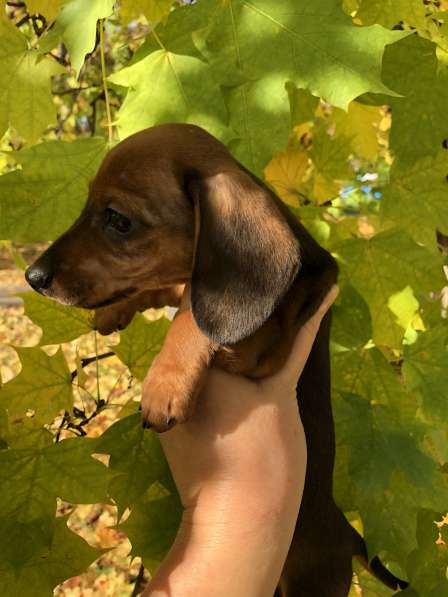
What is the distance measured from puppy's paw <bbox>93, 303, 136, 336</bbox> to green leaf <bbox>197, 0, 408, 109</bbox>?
1.98 feet

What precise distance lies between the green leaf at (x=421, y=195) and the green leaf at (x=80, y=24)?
0.79 meters

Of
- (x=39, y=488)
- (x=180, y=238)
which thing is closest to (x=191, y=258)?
(x=180, y=238)

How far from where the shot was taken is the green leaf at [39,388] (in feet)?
5.17

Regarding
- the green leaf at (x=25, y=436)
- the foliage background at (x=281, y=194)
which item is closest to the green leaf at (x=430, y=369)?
the foliage background at (x=281, y=194)

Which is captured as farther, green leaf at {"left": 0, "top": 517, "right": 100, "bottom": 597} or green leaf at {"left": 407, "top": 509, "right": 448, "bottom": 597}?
green leaf at {"left": 407, "top": 509, "right": 448, "bottom": 597}

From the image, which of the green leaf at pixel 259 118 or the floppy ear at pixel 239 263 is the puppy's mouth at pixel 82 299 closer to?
the floppy ear at pixel 239 263

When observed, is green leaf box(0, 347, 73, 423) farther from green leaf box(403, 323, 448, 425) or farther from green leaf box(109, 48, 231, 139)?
green leaf box(403, 323, 448, 425)

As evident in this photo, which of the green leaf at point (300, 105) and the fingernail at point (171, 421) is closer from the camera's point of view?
the fingernail at point (171, 421)

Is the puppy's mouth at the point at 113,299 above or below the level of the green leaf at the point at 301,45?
below

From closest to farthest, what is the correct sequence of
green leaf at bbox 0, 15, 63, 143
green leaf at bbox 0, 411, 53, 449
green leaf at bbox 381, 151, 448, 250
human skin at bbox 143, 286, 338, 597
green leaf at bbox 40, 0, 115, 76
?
green leaf at bbox 40, 0, 115, 76, human skin at bbox 143, 286, 338, 597, green leaf at bbox 0, 15, 63, 143, green leaf at bbox 0, 411, 53, 449, green leaf at bbox 381, 151, 448, 250

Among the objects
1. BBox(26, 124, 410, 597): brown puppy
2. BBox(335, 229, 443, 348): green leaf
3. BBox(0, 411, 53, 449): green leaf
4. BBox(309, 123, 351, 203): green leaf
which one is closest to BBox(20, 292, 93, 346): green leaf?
BBox(0, 411, 53, 449): green leaf

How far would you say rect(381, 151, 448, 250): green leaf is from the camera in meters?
1.63

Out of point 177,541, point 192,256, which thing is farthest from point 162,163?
point 177,541

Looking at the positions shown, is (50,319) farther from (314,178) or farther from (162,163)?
(314,178)
